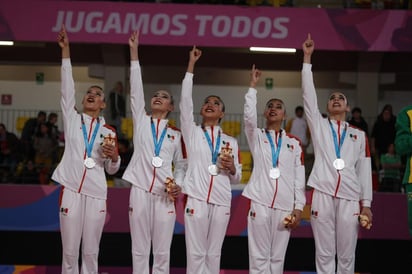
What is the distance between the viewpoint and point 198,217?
777 cm

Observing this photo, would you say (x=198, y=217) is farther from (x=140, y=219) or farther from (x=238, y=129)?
(x=238, y=129)

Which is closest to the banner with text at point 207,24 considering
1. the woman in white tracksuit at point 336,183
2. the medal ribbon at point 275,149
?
the woman in white tracksuit at point 336,183

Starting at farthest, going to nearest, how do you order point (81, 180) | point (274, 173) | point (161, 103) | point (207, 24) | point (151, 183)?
point (207, 24) < point (161, 103) < point (274, 173) < point (151, 183) < point (81, 180)

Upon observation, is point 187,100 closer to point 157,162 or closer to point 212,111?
point 212,111

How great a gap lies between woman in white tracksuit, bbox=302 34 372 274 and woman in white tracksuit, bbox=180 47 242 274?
2.94ft

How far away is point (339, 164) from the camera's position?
7926mm

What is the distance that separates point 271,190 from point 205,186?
0.68 m

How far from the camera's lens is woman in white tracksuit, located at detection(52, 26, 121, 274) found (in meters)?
7.55

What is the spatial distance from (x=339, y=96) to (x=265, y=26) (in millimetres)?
6184

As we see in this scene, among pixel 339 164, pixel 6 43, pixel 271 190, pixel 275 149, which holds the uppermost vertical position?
pixel 6 43

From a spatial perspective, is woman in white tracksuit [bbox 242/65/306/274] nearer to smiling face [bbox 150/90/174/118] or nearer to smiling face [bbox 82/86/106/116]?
smiling face [bbox 150/90/174/118]

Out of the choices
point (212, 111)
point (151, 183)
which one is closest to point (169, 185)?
point (151, 183)

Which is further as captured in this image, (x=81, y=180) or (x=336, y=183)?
(x=336, y=183)

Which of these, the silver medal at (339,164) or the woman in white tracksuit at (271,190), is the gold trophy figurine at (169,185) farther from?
the silver medal at (339,164)
